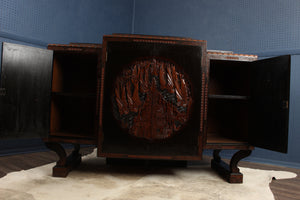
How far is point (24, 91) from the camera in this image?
191 cm

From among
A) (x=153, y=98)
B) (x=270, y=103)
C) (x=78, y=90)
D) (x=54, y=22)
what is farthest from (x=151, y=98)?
(x=54, y=22)

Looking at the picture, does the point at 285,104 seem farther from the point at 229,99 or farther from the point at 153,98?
the point at 153,98

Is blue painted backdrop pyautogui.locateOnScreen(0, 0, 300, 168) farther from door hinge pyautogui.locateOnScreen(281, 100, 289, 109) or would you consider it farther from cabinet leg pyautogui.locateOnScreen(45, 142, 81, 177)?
cabinet leg pyautogui.locateOnScreen(45, 142, 81, 177)

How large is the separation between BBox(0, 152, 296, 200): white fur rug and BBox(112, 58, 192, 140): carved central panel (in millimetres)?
456

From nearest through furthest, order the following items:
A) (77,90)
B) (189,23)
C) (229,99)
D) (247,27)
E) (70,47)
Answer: (70,47)
(229,99)
(77,90)
(247,27)
(189,23)

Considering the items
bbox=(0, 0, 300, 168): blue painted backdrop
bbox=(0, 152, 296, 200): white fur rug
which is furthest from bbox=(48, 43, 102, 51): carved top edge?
bbox=(0, 152, 296, 200): white fur rug

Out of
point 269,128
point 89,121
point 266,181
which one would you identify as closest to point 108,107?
point 89,121

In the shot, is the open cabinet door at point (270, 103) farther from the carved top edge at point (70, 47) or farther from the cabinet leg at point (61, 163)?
the cabinet leg at point (61, 163)

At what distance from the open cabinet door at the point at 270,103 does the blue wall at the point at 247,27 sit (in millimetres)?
1201

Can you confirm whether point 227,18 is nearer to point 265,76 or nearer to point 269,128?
point 265,76

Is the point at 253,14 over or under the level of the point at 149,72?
over

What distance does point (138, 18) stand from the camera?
13.4 feet

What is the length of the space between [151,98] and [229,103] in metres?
1.13

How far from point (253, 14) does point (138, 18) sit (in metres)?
1.95
